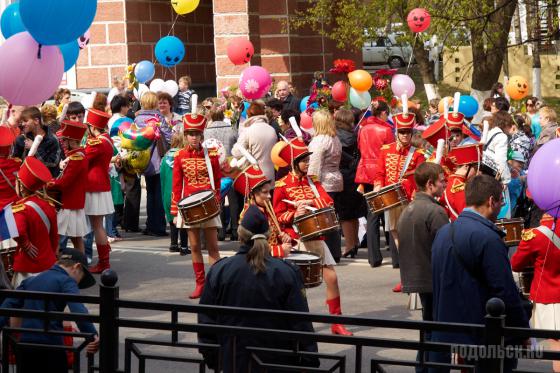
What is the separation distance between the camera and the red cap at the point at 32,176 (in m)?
10.4

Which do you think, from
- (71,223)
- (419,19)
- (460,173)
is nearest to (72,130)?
(71,223)

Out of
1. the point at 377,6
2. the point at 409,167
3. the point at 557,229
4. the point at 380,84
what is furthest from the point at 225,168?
the point at 377,6

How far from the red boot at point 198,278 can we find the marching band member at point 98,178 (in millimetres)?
1519

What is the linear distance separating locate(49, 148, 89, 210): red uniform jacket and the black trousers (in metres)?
3.43

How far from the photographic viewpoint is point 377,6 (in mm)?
22797

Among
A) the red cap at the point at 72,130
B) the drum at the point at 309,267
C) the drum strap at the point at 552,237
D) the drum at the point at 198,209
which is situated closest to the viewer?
the drum strap at the point at 552,237

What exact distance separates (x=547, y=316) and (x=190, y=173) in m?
4.53

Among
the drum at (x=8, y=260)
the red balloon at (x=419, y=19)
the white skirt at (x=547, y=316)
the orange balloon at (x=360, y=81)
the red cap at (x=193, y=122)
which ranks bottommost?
the white skirt at (x=547, y=316)

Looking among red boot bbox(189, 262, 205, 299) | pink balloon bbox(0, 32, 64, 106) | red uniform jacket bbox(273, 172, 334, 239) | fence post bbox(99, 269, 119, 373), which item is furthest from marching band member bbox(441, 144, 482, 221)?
fence post bbox(99, 269, 119, 373)

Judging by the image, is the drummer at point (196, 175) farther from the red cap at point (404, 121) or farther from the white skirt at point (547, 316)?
the white skirt at point (547, 316)

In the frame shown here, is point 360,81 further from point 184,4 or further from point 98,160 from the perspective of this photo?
point 98,160

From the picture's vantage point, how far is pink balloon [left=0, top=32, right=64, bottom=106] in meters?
8.70

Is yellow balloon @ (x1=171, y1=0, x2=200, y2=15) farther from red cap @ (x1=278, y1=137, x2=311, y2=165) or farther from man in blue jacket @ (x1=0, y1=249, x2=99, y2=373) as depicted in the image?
man in blue jacket @ (x1=0, y1=249, x2=99, y2=373)

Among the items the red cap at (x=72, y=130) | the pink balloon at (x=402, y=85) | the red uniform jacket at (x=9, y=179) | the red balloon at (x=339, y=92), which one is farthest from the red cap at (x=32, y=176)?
the pink balloon at (x=402, y=85)
